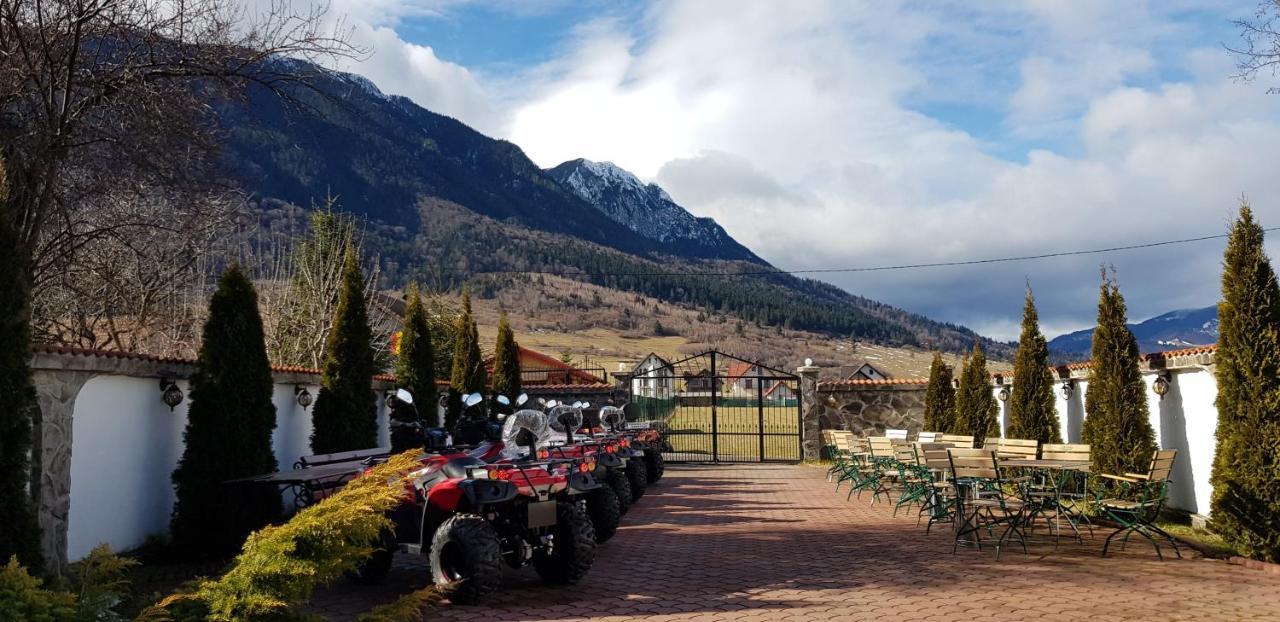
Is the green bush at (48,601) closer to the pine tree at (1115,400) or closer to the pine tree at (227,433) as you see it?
the pine tree at (227,433)

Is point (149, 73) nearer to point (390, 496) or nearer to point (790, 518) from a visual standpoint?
point (390, 496)

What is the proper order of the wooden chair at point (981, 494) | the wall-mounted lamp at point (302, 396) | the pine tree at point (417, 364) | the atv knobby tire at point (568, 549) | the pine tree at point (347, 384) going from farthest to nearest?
the pine tree at point (417, 364), the pine tree at point (347, 384), the wall-mounted lamp at point (302, 396), the wooden chair at point (981, 494), the atv knobby tire at point (568, 549)

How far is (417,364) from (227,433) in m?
7.74

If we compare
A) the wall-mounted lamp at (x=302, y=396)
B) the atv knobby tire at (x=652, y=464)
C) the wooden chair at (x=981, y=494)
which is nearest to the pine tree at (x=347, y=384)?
the wall-mounted lamp at (x=302, y=396)

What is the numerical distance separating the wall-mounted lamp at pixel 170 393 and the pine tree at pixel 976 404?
11.7 meters

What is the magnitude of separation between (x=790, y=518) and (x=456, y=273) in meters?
83.7

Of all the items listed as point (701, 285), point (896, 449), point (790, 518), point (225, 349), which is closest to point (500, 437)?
point (225, 349)

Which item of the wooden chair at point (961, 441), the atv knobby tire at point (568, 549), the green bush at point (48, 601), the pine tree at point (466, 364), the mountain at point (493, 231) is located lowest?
the atv knobby tire at point (568, 549)

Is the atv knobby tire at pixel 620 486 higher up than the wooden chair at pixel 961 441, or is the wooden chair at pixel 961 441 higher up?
the wooden chair at pixel 961 441

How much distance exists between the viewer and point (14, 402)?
5543 millimetres

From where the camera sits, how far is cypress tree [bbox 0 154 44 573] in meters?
5.43

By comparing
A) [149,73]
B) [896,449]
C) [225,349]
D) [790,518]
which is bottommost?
[790,518]

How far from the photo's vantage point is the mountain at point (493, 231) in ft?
317

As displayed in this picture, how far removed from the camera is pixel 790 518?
11.3m
